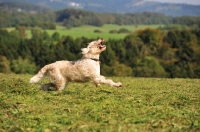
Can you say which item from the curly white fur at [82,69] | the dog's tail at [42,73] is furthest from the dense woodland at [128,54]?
the curly white fur at [82,69]

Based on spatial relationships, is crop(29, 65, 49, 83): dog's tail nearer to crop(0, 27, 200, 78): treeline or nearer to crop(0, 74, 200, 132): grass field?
crop(0, 74, 200, 132): grass field

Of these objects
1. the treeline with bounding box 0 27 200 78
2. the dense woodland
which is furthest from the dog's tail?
the dense woodland

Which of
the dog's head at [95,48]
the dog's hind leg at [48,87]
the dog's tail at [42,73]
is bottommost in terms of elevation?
the dog's hind leg at [48,87]

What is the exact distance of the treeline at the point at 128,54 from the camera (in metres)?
73.6

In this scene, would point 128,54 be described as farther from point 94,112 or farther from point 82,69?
point 94,112

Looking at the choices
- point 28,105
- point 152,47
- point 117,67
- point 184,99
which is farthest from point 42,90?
point 152,47

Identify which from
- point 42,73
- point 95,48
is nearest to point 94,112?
point 95,48

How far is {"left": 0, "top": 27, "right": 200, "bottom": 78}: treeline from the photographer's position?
7356cm

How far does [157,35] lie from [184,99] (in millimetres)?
99545

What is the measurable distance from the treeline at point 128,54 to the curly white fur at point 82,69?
5787cm

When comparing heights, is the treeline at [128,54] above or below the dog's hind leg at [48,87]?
below

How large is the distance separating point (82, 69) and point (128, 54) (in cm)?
7486

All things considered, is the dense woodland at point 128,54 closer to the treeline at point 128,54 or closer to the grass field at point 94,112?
the treeline at point 128,54

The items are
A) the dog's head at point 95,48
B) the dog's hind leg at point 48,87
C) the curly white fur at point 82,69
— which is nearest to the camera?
the curly white fur at point 82,69
